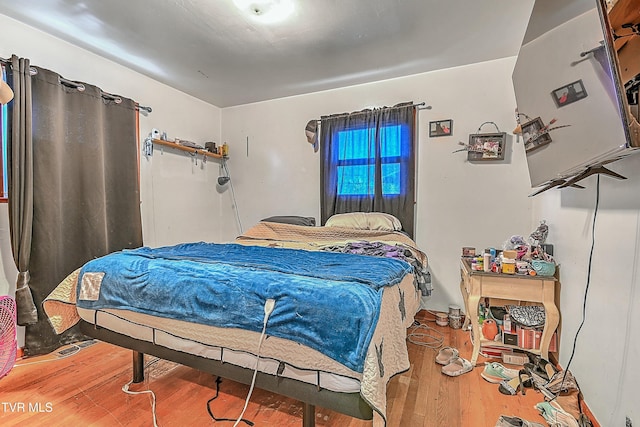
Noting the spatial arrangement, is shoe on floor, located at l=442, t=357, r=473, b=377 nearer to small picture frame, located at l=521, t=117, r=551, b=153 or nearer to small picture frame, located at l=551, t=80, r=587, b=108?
small picture frame, located at l=521, t=117, r=551, b=153

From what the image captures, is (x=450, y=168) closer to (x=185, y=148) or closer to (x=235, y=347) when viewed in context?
(x=235, y=347)

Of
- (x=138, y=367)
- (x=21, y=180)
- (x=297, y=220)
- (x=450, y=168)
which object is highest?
(x=450, y=168)

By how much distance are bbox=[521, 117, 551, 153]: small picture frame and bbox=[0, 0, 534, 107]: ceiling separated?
35.7 inches

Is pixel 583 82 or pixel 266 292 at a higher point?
pixel 583 82

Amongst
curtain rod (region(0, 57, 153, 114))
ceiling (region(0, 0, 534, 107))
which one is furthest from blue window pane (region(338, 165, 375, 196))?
curtain rod (region(0, 57, 153, 114))

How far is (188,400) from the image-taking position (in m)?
1.70

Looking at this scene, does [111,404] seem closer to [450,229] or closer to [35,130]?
[35,130]

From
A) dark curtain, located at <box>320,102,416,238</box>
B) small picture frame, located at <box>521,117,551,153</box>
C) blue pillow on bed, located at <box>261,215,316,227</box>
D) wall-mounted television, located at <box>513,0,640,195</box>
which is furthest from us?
blue pillow on bed, located at <box>261,215,316,227</box>

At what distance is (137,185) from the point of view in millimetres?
2961

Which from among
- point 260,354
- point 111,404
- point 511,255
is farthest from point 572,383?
point 111,404

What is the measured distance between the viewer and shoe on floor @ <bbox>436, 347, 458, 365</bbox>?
82.7 inches

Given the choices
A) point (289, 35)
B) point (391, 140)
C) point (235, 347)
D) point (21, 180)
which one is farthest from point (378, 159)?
point (21, 180)

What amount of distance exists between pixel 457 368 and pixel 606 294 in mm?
930

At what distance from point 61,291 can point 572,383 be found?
2959mm
